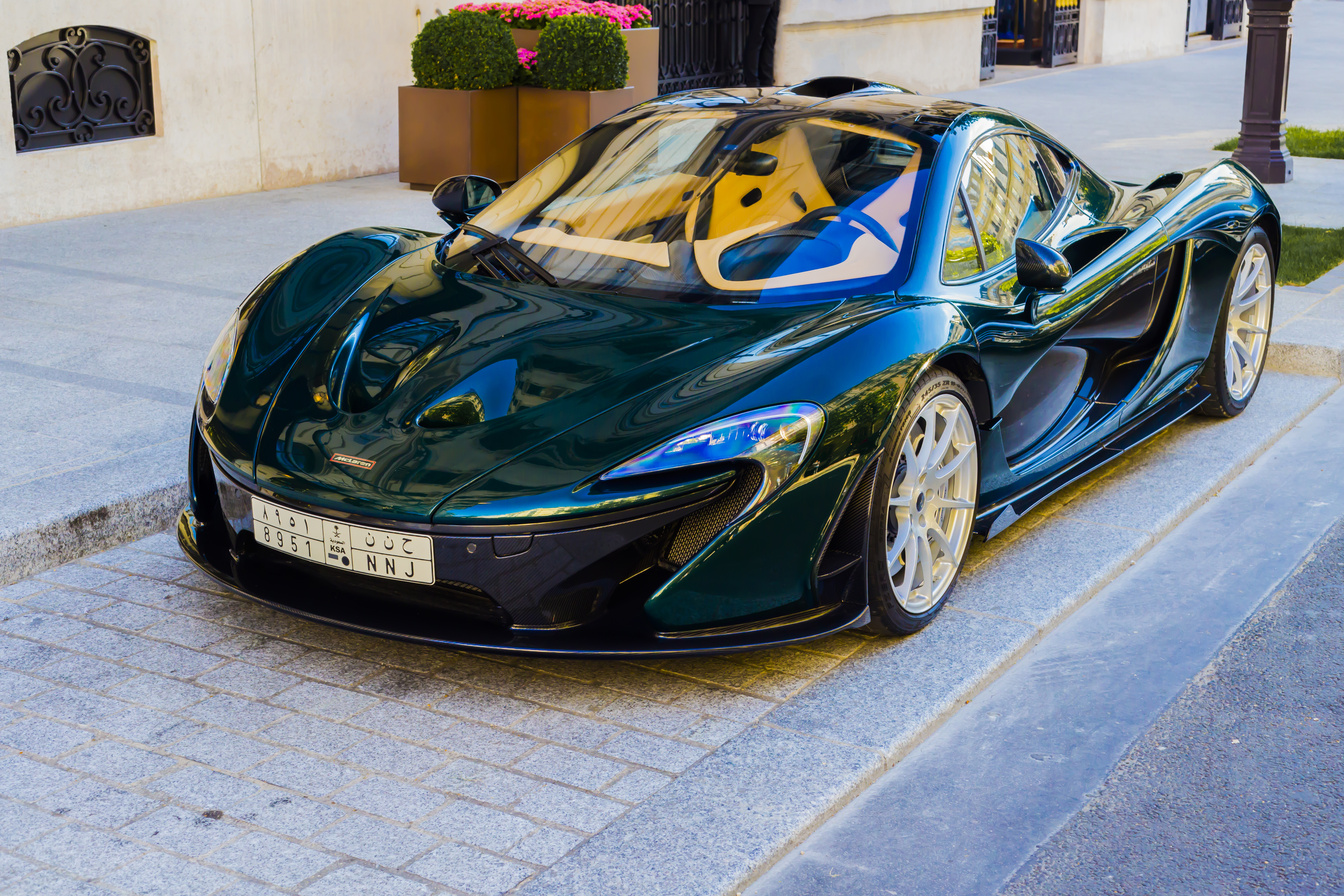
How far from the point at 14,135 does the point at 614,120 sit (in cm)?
582

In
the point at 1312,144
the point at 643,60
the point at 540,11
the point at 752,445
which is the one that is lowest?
the point at 752,445

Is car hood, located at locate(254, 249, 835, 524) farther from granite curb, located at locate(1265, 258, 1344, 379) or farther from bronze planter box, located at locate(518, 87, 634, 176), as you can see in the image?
bronze planter box, located at locate(518, 87, 634, 176)

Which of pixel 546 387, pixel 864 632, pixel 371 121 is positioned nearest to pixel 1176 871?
pixel 864 632

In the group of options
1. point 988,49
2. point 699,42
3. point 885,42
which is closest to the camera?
point 699,42

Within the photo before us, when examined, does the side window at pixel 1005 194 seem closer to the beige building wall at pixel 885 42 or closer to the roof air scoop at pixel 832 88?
the roof air scoop at pixel 832 88

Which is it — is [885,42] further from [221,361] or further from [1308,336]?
[221,361]

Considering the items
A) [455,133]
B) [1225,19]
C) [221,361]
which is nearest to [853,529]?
[221,361]

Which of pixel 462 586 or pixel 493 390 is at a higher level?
pixel 493 390

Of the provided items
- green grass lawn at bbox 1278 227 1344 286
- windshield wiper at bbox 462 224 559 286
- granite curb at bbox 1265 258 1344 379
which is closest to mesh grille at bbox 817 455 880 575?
windshield wiper at bbox 462 224 559 286

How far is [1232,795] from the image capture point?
325 centimetres

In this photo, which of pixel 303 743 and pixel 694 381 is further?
pixel 694 381

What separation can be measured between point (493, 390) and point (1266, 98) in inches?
377

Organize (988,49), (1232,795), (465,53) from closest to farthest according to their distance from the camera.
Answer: (1232,795) → (465,53) → (988,49)

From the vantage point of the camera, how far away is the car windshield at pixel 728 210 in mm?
4012
